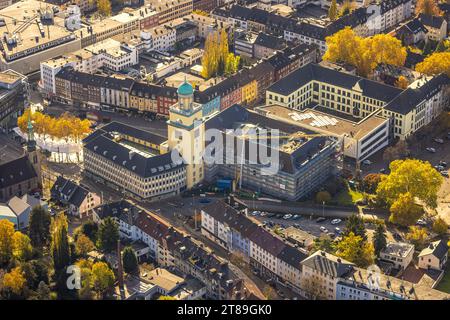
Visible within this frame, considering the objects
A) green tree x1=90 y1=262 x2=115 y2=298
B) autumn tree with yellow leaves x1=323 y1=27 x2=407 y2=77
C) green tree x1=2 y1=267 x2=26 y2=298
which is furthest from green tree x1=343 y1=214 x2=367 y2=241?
autumn tree with yellow leaves x1=323 y1=27 x2=407 y2=77

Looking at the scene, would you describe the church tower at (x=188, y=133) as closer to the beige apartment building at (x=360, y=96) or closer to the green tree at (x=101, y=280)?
the beige apartment building at (x=360, y=96)

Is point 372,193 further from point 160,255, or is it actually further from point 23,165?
point 23,165

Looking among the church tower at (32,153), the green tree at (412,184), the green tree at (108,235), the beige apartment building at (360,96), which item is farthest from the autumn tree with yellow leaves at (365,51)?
the green tree at (108,235)

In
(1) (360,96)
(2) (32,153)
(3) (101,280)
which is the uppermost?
(2) (32,153)

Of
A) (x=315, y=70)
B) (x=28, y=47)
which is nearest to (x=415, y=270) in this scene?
(x=315, y=70)

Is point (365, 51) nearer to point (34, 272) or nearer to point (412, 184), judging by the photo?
point (412, 184)

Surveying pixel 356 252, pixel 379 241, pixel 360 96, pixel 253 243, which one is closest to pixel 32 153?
pixel 253 243
